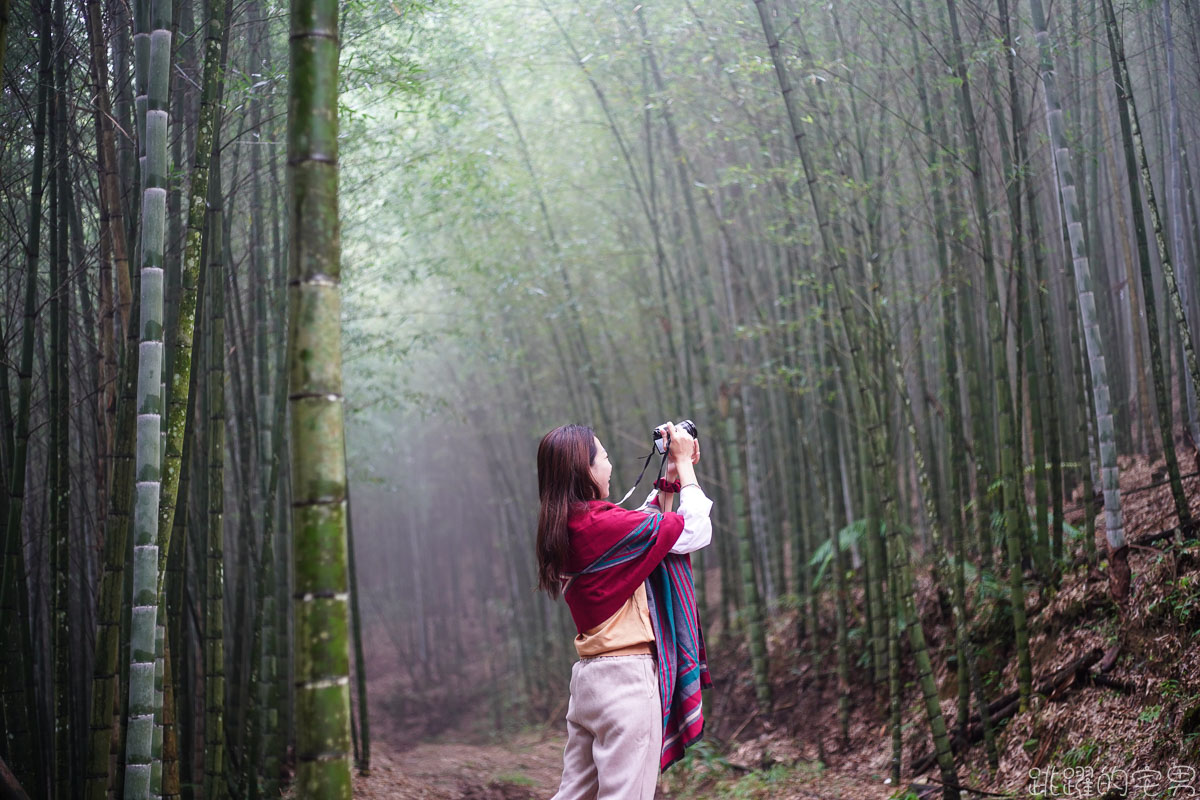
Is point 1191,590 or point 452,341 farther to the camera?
point 452,341

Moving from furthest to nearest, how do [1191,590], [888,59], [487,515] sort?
[487,515] < [888,59] < [1191,590]

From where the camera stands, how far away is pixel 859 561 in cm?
588

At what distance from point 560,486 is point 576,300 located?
4522 mm

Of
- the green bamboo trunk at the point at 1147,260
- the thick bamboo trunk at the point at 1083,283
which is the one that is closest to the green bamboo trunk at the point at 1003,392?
the thick bamboo trunk at the point at 1083,283

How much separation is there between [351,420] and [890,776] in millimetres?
→ 5588

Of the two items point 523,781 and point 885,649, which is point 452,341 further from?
point 885,649

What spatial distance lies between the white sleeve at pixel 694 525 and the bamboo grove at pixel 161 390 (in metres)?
0.83

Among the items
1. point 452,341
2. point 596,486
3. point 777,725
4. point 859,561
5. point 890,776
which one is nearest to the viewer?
point 596,486

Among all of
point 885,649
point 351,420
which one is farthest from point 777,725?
point 351,420

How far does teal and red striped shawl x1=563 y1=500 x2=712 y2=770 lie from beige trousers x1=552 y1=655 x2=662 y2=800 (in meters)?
0.07

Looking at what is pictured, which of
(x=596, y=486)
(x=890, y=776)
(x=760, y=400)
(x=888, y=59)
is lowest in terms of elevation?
(x=890, y=776)

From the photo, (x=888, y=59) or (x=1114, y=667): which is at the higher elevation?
(x=888, y=59)

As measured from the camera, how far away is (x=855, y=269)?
4555mm

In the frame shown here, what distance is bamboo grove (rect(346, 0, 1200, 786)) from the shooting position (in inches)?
137
